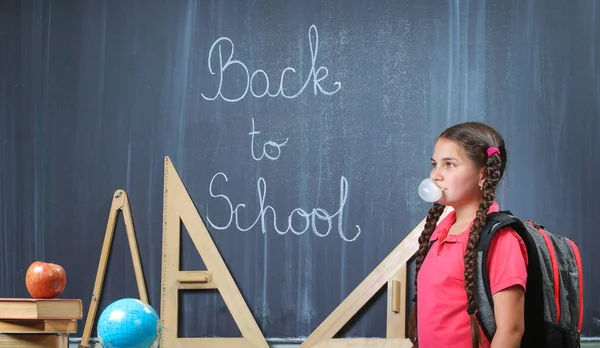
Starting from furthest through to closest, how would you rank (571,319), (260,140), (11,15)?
(11,15) → (260,140) → (571,319)

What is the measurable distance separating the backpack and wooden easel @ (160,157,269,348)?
155 cm

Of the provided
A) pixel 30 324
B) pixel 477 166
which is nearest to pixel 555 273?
pixel 477 166

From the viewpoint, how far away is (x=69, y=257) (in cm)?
351

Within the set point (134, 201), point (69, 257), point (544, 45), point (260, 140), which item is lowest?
point (69, 257)

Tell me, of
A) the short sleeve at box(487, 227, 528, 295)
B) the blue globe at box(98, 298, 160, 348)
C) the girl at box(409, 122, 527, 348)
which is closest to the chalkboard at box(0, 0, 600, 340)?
the girl at box(409, 122, 527, 348)

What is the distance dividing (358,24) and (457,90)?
461mm

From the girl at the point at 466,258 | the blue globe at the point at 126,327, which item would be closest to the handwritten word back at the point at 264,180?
the girl at the point at 466,258

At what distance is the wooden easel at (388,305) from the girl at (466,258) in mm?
1114

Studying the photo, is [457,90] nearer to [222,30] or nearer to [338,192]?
[338,192]

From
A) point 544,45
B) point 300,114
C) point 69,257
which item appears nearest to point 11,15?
point 69,257

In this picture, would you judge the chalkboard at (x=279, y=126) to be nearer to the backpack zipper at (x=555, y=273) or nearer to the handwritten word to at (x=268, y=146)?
the handwritten word to at (x=268, y=146)

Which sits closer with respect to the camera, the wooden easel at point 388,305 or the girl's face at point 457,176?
the girl's face at point 457,176

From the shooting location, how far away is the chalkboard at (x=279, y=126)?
320 cm

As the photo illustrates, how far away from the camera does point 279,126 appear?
11.1 feet
